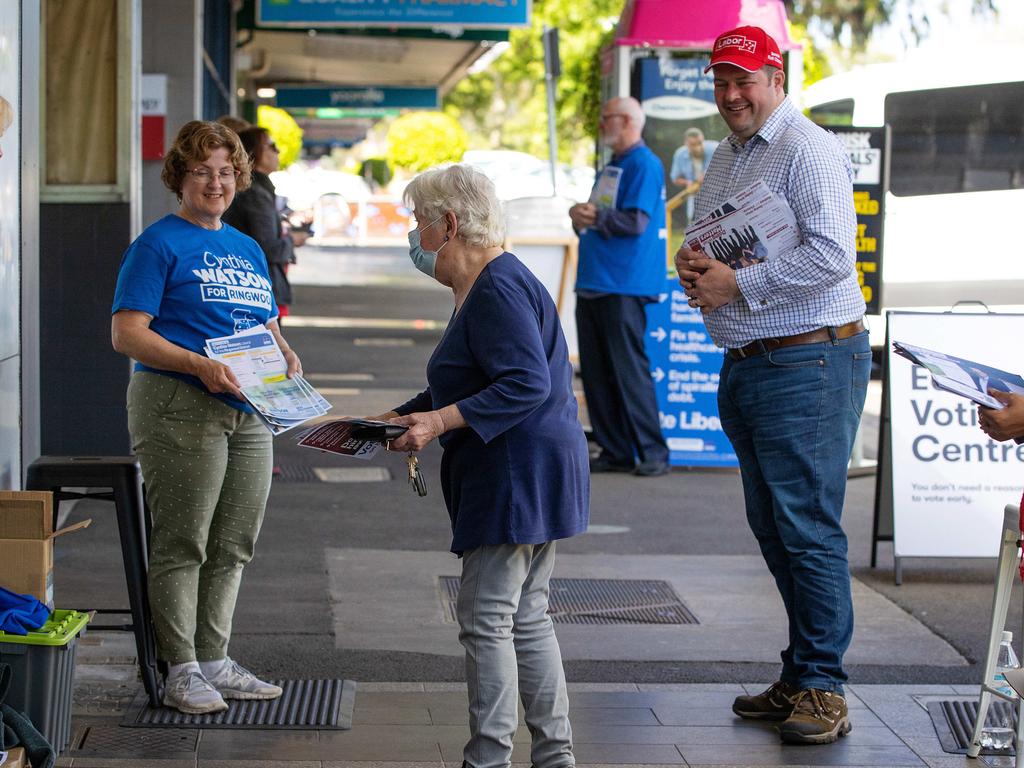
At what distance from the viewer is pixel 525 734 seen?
5000mm

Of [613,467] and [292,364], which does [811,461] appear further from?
[613,467]

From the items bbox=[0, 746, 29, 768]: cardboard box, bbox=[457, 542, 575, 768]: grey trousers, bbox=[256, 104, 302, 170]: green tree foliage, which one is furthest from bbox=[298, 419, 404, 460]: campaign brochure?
bbox=[256, 104, 302, 170]: green tree foliage

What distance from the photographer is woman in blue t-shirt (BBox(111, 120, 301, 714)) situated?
15.5ft

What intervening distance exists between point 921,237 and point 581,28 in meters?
19.1

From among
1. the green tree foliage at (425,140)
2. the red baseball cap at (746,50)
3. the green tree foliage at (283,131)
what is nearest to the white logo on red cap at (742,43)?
the red baseball cap at (746,50)

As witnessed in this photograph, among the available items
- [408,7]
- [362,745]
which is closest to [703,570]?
[362,745]

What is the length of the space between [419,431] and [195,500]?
1249 millimetres

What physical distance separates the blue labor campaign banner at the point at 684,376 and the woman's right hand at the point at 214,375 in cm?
555

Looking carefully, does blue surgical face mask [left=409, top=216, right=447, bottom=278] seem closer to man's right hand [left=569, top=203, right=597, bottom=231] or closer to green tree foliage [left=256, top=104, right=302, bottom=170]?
man's right hand [left=569, top=203, right=597, bottom=231]

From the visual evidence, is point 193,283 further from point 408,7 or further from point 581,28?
point 581,28

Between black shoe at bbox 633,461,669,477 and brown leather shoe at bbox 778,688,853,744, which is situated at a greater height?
black shoe at bbox 633,461,669,477

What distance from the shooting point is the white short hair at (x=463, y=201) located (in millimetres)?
4016

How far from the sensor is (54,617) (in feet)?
14.4

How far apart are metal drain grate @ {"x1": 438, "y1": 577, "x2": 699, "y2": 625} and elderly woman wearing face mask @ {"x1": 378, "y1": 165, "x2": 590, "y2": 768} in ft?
7.11
